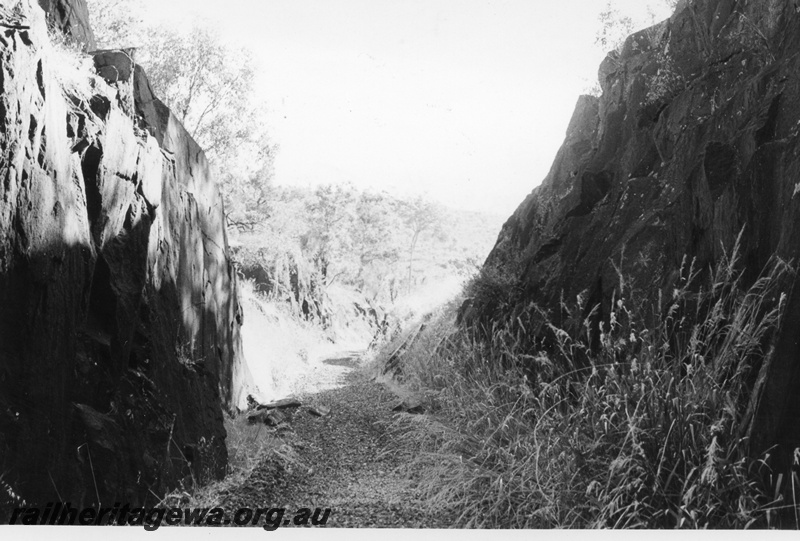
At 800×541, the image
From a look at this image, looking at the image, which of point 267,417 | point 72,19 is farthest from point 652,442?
point 72,19

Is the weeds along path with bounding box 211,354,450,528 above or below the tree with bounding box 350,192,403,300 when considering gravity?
below

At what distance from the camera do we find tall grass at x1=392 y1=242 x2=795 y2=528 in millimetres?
1968

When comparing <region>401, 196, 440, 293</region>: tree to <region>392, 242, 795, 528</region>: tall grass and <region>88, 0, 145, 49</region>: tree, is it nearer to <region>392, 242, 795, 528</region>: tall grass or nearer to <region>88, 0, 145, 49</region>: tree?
<region>392, 242, 795, 528</region>: tall grass

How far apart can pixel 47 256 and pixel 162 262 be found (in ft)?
2.88

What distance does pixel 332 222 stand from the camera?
373 cm

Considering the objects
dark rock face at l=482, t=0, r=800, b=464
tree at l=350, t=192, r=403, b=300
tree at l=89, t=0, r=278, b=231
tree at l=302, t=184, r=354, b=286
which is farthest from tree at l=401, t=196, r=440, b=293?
tree at l=89, t=0, r=278, b=231

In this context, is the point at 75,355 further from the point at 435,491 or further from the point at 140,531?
the point at 435,491

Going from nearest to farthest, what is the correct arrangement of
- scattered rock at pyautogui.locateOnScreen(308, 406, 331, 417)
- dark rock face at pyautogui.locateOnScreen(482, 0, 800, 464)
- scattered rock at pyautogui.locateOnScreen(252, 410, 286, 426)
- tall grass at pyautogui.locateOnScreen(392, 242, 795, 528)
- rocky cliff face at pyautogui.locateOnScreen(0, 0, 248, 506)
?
tall grass at pyautogui.locateOnScreen(392, 242, 795, 528) < rocky cliff face at pyautogui.locateOnScreen(0, 0, 248, 506) < dark rock face at pyautogui.locateOnScreen(482, 0, 800, 464) < scattered rock at pyautogui.locateOnScreen(252, 410, 286, 426) < scattered rock at pyautogui.locateOnScreen(308, 406, 331, 417)

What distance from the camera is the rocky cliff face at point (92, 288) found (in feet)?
7.02

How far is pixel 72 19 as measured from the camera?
2.94 m

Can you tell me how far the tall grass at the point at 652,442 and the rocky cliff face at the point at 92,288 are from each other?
1342 millimetres

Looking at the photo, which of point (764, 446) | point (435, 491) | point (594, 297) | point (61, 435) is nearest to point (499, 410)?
point (435, 491)

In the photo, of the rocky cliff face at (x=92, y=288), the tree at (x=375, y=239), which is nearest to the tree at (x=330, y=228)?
the tree at (x=375, y=239)

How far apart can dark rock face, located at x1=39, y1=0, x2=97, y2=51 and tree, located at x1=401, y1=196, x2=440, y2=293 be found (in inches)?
77.3
